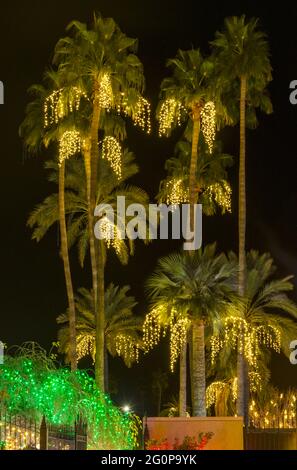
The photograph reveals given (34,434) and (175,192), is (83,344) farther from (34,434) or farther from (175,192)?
(34,434)

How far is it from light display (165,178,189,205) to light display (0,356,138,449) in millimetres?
15537

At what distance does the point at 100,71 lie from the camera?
35656mm

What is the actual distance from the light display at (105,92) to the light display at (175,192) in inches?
282

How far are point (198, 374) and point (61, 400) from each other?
30.3ft

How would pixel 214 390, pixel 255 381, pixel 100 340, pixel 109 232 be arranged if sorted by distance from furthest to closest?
pixel 214 390 → pixel 255 381 → pixel 109 232 → pixel 100 340

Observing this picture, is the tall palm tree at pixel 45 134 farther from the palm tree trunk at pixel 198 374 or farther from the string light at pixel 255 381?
the string light at pixel 255 381

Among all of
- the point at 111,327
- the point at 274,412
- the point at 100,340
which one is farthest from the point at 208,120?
the point at 111,327

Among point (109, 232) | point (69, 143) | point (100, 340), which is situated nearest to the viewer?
point (100, 340)

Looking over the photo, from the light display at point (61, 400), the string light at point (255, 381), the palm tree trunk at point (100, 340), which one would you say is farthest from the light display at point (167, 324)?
the string light at point (255, 381)

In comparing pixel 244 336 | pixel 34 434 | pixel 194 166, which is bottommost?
pixel 34 434

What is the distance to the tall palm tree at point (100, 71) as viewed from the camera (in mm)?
35656
